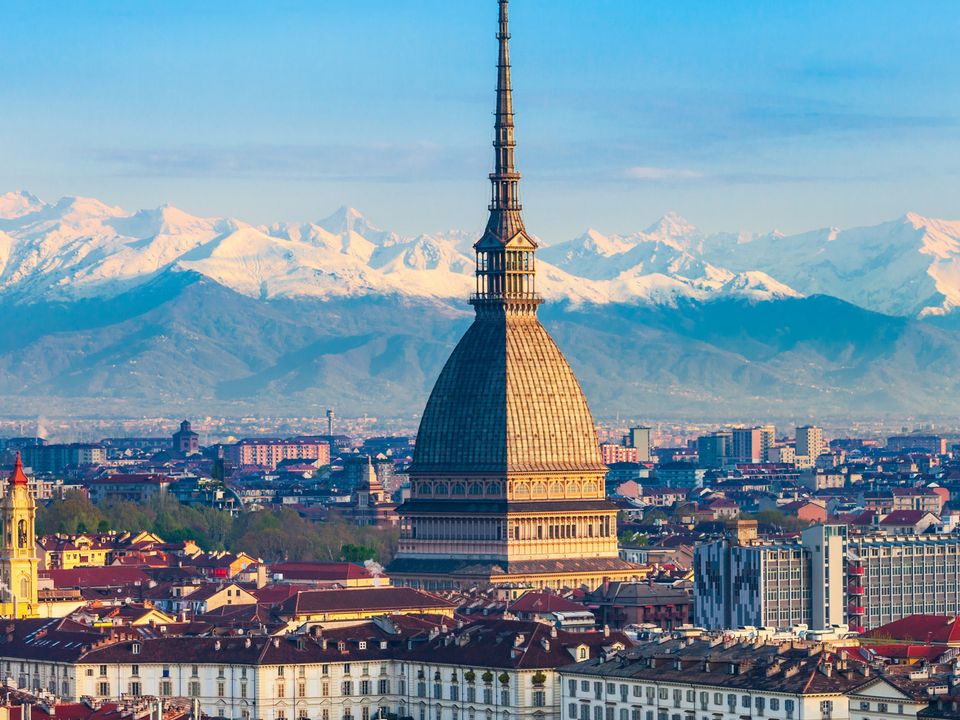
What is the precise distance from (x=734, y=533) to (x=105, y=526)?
2451 inches

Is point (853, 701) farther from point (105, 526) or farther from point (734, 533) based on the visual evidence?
point (105, 526)

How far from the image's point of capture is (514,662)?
99.4 metres

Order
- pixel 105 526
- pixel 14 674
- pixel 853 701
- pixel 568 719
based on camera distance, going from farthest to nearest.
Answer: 1. pixel 105 526
2. pixel 14 674
3. pixel 568 719
4. pixel 853 701

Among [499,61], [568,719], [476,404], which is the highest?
[499,61]

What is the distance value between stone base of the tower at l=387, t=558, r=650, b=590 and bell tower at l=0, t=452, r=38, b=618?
2517cm

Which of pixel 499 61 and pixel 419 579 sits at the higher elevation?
pixel 499 61

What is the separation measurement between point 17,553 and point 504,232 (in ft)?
115

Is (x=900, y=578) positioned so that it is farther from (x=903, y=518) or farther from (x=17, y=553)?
(x=903, y=518)

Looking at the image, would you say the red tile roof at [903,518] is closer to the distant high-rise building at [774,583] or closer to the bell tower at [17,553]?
the distant high-rise building at [774,583]

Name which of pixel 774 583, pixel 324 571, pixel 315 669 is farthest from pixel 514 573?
pixel 315 669

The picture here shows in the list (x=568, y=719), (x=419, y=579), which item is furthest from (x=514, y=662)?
(x=419, y=579)

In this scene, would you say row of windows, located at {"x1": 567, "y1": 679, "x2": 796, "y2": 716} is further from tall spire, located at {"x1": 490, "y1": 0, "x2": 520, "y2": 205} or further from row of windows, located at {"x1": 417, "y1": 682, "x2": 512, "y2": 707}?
tall spire, located at {"x1": 490, "y1": 0, "x2": 520, "y2": 205}

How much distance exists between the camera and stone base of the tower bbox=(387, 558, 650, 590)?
153 m

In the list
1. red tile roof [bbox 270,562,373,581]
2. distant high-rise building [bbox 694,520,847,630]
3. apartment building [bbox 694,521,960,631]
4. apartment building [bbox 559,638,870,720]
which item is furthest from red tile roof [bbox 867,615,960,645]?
red tile roof [bbox 270,562,373,581]
